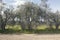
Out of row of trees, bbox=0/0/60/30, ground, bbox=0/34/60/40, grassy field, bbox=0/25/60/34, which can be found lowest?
ground, bbox=0/34/60/40

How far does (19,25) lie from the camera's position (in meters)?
7.64

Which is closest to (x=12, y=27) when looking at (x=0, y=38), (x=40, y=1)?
(x=0, y=38)

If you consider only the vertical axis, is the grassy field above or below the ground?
above

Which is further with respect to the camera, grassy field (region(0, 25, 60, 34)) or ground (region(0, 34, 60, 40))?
grassy field (region(0, 25, 60, 34))

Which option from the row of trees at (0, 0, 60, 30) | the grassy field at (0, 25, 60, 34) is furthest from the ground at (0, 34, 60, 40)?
the row of trees at (0, 0, 60, 30)

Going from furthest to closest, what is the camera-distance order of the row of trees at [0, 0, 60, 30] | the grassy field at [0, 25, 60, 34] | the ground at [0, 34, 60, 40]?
the row of trees at [0, 0, 60, 30] < the grassy field at [0, 25, 60, 34] < the ground at [0, 34, 60, 40]

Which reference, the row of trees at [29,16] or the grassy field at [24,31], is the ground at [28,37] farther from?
the row of trees at [29,16]

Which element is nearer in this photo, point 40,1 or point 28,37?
point 28,37

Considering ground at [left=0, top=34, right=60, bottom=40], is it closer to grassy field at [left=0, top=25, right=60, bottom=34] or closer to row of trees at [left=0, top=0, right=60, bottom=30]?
grassy field at [left=0, top=25, right=60, bottom=34]

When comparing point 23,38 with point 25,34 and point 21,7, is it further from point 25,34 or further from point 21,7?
point 21,7

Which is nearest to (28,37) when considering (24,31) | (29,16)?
(24,31)

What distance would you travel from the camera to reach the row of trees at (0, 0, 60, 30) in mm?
7680

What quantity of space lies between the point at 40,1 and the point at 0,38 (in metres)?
2.88

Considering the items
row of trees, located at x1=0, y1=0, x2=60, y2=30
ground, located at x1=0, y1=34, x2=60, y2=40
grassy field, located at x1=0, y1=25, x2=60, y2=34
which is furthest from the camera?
row of trees, located at x1=0, y1=0, x2=60, y2=30
